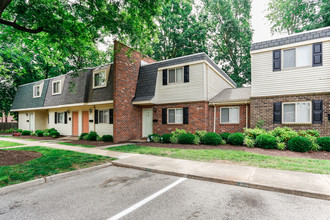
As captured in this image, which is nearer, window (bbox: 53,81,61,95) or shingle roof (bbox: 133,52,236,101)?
shingle roof (bbox: 133,52,236,101)

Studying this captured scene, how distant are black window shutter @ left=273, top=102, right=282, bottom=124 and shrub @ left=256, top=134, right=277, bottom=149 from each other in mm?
1971

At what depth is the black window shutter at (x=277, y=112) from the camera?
10.3m

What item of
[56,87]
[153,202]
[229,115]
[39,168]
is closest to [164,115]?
[229,115]

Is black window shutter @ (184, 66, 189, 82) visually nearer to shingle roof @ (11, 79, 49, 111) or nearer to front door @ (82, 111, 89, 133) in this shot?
front door @ (82, 111, 89, 133)

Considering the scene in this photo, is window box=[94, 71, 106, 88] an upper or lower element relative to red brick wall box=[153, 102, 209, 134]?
upper

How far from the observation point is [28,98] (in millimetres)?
20359

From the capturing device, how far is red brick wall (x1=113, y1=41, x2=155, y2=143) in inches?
480

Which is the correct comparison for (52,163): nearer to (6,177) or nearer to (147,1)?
(6,177)

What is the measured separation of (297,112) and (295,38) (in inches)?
177

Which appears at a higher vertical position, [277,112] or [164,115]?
[277,112]

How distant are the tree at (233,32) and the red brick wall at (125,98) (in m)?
15.8

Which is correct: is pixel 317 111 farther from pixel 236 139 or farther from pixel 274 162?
pixel 274 162

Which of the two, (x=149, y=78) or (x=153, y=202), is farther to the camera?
(x=149, y=78)

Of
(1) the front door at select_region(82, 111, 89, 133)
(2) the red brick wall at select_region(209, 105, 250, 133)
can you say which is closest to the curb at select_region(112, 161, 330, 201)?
(2) the red brick wall at select_region(209, 105, 250, 133)
